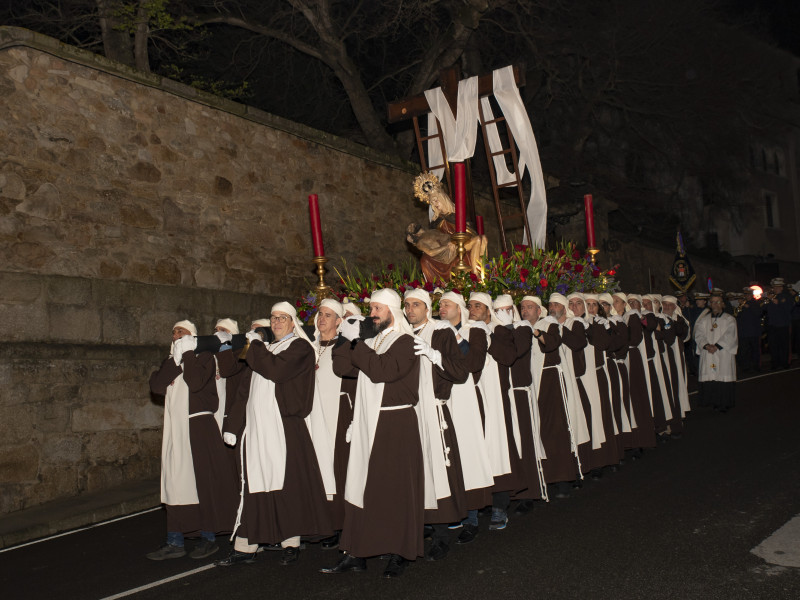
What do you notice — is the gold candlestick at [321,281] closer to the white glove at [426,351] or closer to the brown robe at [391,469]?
the brown robe at [391,469]

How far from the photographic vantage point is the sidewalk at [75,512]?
265 inches

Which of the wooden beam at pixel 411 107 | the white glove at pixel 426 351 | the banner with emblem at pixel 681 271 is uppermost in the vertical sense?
the wooden beam at pixel 411 107

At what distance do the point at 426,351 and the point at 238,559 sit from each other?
2001 mm

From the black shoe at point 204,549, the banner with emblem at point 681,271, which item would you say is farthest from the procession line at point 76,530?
the banner with emblem at point 681,271

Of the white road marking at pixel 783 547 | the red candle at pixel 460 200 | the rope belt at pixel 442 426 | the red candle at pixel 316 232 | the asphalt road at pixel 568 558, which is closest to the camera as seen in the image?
the asphalt road at pixel 568 558

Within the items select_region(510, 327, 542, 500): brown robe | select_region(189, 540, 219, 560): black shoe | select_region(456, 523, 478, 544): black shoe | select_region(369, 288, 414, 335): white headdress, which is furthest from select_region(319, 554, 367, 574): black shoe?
select_region(510, 327, 542, 500): brown robe

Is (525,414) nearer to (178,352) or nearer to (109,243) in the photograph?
(178,352)

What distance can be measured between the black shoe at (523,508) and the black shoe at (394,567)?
1706 millimetres

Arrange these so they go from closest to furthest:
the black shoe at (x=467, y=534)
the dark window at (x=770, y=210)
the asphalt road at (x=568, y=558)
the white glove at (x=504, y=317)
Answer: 1. the asphalt road at (x=568, y=558)
2. the black shoe at (x=467, y=534)
3. the white glove at (x=504, y=317)
4. the dark window at (x=770, y=210)

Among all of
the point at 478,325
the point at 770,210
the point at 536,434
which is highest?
the point at 770,210

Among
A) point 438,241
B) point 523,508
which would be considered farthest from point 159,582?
point 438,241

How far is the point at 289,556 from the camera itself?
5.52 meters

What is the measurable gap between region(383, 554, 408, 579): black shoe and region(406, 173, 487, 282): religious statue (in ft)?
10.8

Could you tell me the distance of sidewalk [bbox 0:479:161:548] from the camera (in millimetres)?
6742
